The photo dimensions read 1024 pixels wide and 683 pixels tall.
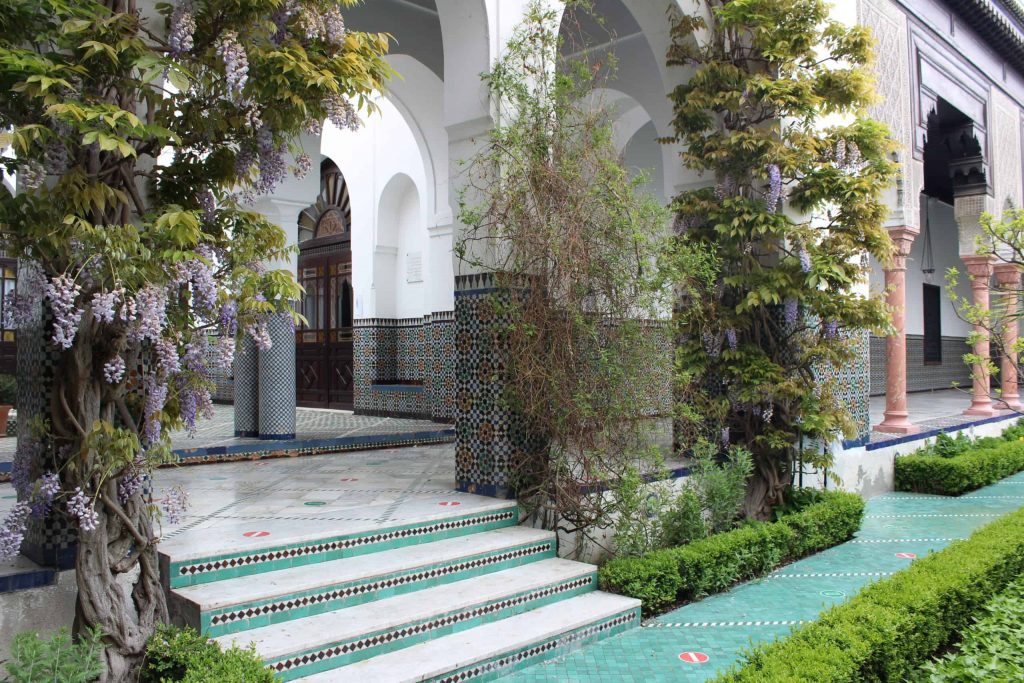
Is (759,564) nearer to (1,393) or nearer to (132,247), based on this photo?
(132,247)

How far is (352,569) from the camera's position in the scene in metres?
3.86

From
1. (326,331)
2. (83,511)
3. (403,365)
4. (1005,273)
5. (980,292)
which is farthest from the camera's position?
(1005,273)

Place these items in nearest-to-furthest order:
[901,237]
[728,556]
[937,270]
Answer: [728,556]
[901,237]
[937,270]

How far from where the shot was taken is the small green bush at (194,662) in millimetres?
2773

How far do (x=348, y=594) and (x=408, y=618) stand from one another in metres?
0.34

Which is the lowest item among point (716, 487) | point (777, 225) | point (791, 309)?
point (716, 487)

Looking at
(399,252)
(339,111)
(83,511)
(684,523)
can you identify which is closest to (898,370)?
(684,523)

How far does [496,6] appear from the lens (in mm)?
5266

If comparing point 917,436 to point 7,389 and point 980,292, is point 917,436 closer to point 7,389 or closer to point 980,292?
point 980,292

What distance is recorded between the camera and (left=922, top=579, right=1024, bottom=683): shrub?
3201 millimetres

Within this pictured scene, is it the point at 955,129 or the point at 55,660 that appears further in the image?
the point at 955,129

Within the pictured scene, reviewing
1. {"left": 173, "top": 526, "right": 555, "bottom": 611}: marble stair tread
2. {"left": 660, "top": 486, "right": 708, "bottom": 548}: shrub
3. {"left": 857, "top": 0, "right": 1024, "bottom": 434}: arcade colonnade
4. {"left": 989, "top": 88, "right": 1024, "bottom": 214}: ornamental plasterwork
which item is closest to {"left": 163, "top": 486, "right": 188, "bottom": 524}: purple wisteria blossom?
{"left": 173, "top": 526, "right": 555, "bottom": 611}: marble stair tread

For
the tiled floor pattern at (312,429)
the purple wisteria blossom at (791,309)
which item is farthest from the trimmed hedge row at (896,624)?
the tiled floor pattern at (312,429)

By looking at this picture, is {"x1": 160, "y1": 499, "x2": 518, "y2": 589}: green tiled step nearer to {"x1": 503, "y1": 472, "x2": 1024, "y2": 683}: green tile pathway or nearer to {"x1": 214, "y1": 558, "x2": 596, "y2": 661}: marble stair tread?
{"x1": 214, "y1": 558, "x2": 596, "y2": 661}: marble stair tread
